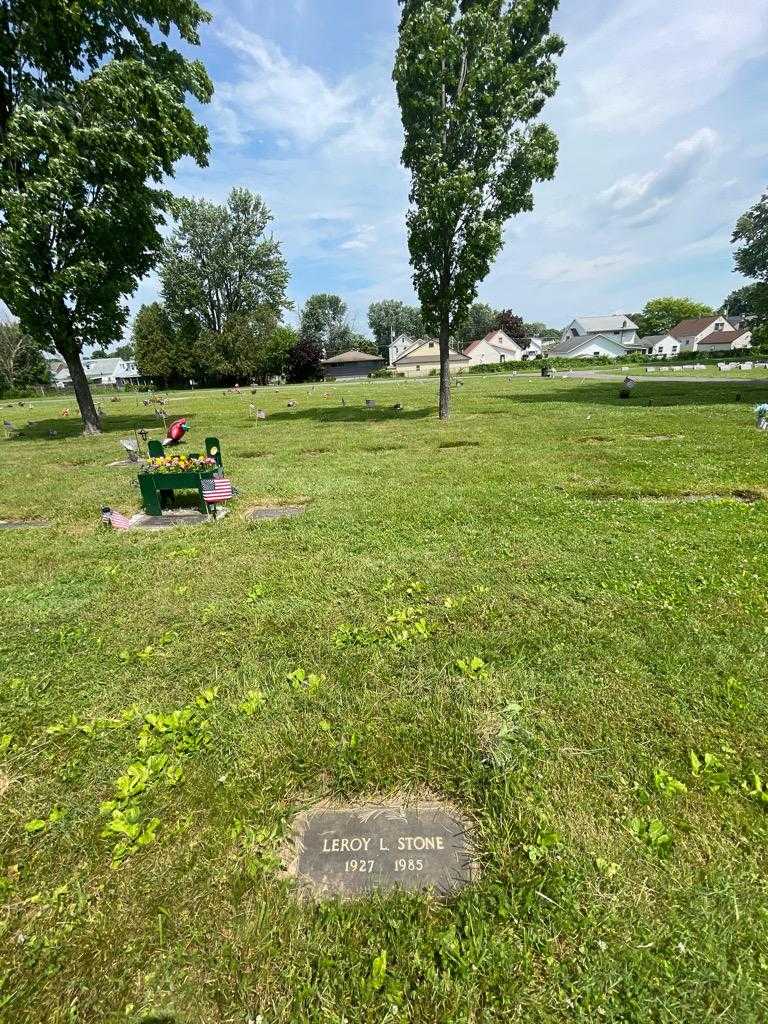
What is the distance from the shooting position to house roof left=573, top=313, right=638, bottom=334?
9362 cm


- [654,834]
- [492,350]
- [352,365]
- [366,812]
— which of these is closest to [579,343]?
[492,350]

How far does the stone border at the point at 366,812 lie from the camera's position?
2.03 metres

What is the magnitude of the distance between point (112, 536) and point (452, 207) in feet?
45.7

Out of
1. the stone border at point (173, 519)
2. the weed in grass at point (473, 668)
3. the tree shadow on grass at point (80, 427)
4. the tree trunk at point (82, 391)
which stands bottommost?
the weed in grass at point (473, 668)

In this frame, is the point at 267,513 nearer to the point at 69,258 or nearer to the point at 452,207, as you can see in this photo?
the point at 452,207

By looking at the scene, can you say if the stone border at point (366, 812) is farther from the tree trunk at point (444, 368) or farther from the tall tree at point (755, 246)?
the tall tree at point (755, 246)

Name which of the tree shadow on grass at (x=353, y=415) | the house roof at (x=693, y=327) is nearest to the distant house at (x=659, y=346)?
the house roof at (x=693, y=327)

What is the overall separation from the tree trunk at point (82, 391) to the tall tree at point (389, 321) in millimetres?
93991

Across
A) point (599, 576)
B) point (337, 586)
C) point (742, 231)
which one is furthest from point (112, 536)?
point (742, 231)

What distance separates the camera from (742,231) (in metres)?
26.9

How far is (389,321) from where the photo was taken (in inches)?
4218

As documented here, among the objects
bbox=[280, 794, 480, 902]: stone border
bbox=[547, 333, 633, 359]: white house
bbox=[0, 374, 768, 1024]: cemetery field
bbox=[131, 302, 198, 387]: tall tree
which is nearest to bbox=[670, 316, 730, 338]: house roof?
bbox=[547, 333, 633, 359]: white house

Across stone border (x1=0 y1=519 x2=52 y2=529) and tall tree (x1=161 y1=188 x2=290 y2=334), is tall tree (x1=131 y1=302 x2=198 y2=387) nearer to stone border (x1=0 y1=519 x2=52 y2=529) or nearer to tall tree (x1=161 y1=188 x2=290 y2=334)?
tall tree (x1=161 y1=188 x2=290 y2=334)

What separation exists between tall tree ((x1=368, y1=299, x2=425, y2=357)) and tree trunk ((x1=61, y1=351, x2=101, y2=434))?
93991 mm
